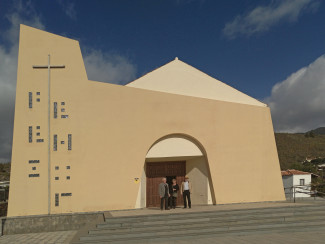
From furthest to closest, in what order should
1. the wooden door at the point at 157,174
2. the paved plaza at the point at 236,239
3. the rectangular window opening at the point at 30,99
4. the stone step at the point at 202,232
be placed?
the wooden door at the point at 157,174 → the rectangular window opening at the point at 30,99 → the stone step at the point at 202,232 → the paved plaza at the point at 236,239

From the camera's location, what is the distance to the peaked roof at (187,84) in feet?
43.5

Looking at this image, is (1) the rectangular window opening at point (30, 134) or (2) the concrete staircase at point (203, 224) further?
(1) the rectangular window opening at point (30, 134)

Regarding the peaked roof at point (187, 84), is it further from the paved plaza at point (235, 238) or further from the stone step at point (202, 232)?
the paved plaza at point (235, 238)

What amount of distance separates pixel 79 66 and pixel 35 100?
219cm

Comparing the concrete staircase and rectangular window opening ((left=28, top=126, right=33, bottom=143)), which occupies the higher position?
rectangular window opening ((left=28, top=126, right=33, bottom=143))

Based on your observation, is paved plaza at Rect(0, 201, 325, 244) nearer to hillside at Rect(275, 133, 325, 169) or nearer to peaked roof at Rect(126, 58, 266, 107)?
peaked roof at Rect(126, 58, 266, 107)

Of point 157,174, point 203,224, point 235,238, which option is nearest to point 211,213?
point 203,224

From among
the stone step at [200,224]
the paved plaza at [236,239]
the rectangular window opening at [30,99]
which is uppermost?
the rectangular window opening at [30,99]

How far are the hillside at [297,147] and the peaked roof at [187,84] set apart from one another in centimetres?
3933

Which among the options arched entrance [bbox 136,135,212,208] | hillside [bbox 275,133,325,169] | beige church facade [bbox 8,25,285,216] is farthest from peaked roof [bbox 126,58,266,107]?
hillside [bbox 275,133,325,169]

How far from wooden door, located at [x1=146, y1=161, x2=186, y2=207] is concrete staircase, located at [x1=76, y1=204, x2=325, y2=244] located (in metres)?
4.02

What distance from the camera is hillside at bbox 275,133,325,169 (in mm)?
54175

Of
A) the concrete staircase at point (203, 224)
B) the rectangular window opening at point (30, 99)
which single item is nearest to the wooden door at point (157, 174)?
the concrete staircase at point (203, 224)

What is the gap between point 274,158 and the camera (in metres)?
13.5
